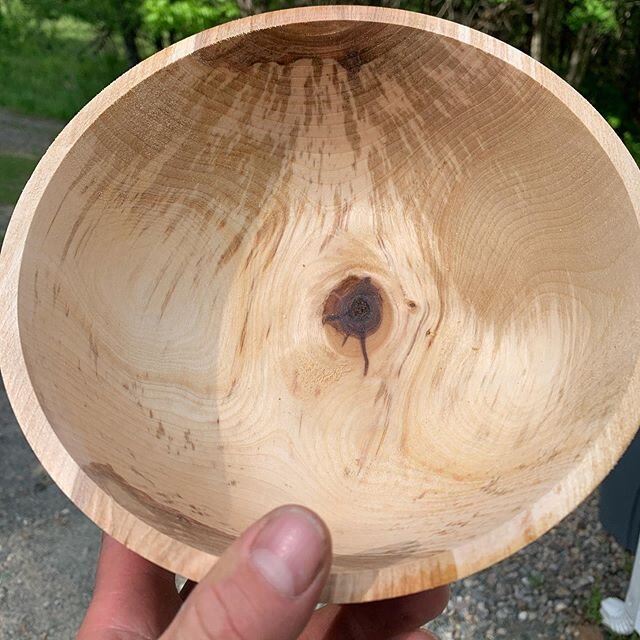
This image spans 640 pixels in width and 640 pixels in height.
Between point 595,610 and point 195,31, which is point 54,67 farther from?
point 595,610

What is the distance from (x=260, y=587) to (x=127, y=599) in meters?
0.47

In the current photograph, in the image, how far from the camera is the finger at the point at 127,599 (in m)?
0.89

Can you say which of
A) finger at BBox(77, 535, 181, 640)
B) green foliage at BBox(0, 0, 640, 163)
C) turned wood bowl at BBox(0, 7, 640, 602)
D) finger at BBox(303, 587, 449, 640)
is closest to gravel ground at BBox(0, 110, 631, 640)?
finger at BBox(303, 587, 449, 640)

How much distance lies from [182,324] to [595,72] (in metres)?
3.35

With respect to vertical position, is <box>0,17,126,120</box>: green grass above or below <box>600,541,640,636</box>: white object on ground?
below

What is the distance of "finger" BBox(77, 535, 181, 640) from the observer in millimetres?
886

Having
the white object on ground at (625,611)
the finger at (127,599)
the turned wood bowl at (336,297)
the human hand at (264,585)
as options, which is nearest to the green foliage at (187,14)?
the turned wood bowl at (336,297)

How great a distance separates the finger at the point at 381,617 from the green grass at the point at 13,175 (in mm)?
3170

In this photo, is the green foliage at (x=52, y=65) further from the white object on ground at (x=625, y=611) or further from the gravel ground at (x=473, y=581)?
the white object on ground at (x=625, y=611)

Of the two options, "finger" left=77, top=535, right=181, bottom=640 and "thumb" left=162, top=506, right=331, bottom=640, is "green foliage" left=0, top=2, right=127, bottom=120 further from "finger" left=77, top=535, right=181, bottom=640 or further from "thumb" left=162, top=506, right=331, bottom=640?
"thumb" left=162, top=506, right=331, bottom=640

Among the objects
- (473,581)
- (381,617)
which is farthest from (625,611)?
(381,617)

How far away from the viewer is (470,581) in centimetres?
176

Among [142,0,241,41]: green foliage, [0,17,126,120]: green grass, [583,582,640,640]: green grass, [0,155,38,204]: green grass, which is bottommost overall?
[0,155,38,204]: green grass

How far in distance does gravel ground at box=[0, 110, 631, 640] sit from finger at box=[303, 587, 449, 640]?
2.51 feet
